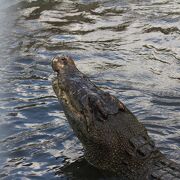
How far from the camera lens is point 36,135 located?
226 inches

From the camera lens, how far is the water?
5414mm

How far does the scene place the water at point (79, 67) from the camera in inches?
213

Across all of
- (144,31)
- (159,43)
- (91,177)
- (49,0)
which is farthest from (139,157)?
(49,0)

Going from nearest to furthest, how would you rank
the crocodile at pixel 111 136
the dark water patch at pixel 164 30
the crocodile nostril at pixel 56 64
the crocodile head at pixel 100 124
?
the crocodile at pixel 111 136 < the crocodile head at pixel 100 124 < the crocodile nostril at pixel 56 64 < the dark water patch at pixel 164 30

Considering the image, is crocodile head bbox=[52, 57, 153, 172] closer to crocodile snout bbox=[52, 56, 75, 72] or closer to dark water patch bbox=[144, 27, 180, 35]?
crocodile snout bbox=[52, 56, 75, 72]

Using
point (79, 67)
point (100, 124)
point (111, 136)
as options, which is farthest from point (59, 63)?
point (79, 67)

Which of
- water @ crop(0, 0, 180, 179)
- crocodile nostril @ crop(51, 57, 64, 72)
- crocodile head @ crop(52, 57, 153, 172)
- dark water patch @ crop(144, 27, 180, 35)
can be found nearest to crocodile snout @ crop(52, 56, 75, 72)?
crocodile nostril @ crop(51, 57, 64, 72)

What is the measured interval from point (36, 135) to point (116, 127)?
1.23 meters

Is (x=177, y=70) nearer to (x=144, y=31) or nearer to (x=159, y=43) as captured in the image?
(x=159, y=43)

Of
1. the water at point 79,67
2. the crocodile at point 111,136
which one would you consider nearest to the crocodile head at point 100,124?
the crocodile at point 111,136

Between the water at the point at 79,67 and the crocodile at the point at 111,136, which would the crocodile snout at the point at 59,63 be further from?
the water at the point at 79,67

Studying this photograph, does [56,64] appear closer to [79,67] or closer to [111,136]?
[111,136]

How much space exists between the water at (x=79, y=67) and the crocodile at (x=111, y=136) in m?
0.26

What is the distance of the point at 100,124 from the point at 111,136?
152 millimetres
